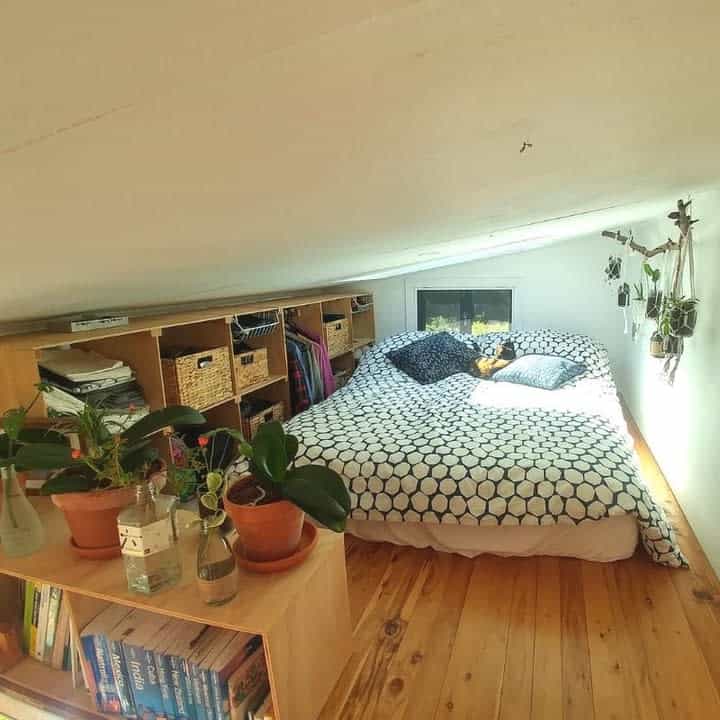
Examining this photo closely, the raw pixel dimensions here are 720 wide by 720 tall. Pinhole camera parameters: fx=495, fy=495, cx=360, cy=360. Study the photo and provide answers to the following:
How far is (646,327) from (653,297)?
22.0 inches

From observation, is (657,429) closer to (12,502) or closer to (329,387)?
(329,387)

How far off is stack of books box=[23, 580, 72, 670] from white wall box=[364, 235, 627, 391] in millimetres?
3917

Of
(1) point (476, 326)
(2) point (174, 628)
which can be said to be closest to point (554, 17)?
(2) point (174, 628)

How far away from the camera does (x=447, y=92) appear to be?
593 millimetres

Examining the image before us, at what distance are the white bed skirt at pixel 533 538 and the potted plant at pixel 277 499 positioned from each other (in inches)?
49.7

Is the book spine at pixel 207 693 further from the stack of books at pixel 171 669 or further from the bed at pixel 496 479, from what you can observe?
the bed at pixel 496 479

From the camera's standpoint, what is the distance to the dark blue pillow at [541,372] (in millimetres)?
3500

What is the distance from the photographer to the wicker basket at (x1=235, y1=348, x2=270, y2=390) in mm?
2781

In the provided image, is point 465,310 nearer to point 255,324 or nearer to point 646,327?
point 646,327

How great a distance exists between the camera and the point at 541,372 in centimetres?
357

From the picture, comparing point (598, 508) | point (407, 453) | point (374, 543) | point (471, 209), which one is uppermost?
point (471, 209)

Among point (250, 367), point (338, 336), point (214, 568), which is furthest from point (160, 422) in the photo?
point (338, 336)

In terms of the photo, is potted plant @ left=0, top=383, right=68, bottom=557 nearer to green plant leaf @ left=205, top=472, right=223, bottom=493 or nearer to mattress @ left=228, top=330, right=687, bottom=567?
green plant leaf @ left=205, top=472, right=223, bottom=493

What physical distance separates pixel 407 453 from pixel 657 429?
194cm
